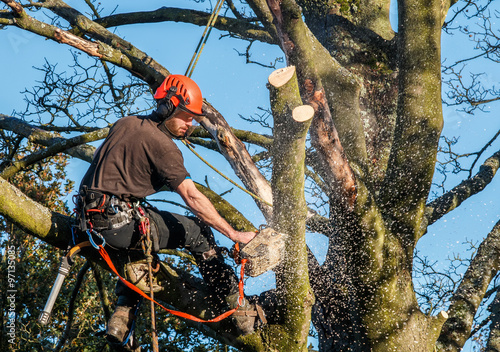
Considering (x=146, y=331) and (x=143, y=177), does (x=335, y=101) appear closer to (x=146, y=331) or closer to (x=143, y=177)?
(x=143, y=177)

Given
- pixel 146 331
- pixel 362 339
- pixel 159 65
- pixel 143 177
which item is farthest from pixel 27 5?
pixel 362 339

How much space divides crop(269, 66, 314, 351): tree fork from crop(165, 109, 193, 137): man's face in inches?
27.3

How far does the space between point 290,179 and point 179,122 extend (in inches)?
36.5

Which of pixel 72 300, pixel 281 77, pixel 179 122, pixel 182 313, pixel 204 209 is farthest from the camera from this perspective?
pixel 72 300

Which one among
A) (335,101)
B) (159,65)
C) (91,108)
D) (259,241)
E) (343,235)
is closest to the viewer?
(259,241)

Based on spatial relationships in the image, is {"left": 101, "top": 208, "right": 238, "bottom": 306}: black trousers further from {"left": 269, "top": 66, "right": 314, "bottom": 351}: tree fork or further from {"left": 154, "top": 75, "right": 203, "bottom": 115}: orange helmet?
{"left": 154, "top": 75, "right": 203, "bottom": 115}: orange helmet

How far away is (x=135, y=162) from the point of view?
3.20 meters

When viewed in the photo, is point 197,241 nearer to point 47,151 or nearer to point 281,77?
point 281,77

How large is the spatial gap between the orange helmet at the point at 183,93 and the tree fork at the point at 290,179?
2.13 feet

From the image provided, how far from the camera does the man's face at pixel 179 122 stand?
344 cm

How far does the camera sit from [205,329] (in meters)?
3.96

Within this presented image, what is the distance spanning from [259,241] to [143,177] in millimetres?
888

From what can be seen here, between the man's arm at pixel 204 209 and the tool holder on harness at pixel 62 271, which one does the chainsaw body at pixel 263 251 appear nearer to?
the man's arm at pixel 204 209

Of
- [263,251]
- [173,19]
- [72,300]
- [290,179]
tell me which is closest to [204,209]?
[263,251]
